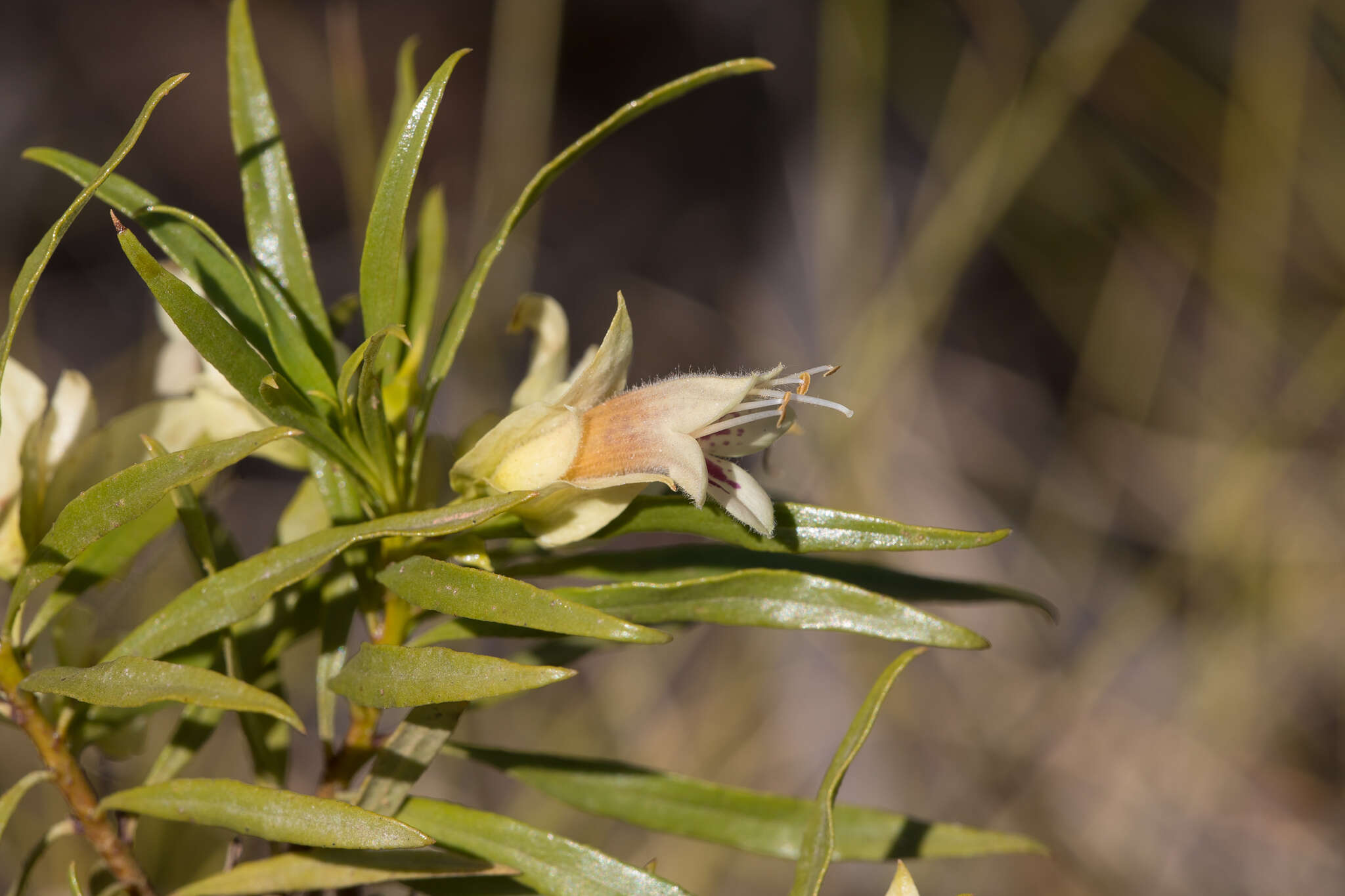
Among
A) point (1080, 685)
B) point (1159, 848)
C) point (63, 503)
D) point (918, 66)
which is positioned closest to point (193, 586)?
point (63, 503)

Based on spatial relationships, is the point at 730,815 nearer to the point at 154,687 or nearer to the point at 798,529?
the point at 798,529

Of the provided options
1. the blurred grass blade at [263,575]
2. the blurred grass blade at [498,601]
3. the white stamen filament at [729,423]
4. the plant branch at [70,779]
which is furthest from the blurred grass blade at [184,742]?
the white stamen filament at [729,423]

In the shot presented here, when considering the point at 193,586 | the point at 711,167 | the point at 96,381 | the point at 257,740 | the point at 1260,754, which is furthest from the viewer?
the point at 711,167

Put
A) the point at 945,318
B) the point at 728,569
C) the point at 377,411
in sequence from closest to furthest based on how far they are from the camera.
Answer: the point at 377,411, the point at 728,569, the point at 945,318

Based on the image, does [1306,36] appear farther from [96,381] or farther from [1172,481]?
[96,381]

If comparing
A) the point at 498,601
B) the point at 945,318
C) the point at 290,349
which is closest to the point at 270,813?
the point at 498,601

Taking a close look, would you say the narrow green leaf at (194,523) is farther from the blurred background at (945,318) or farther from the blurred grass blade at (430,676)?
the blurred background at (945,318)
